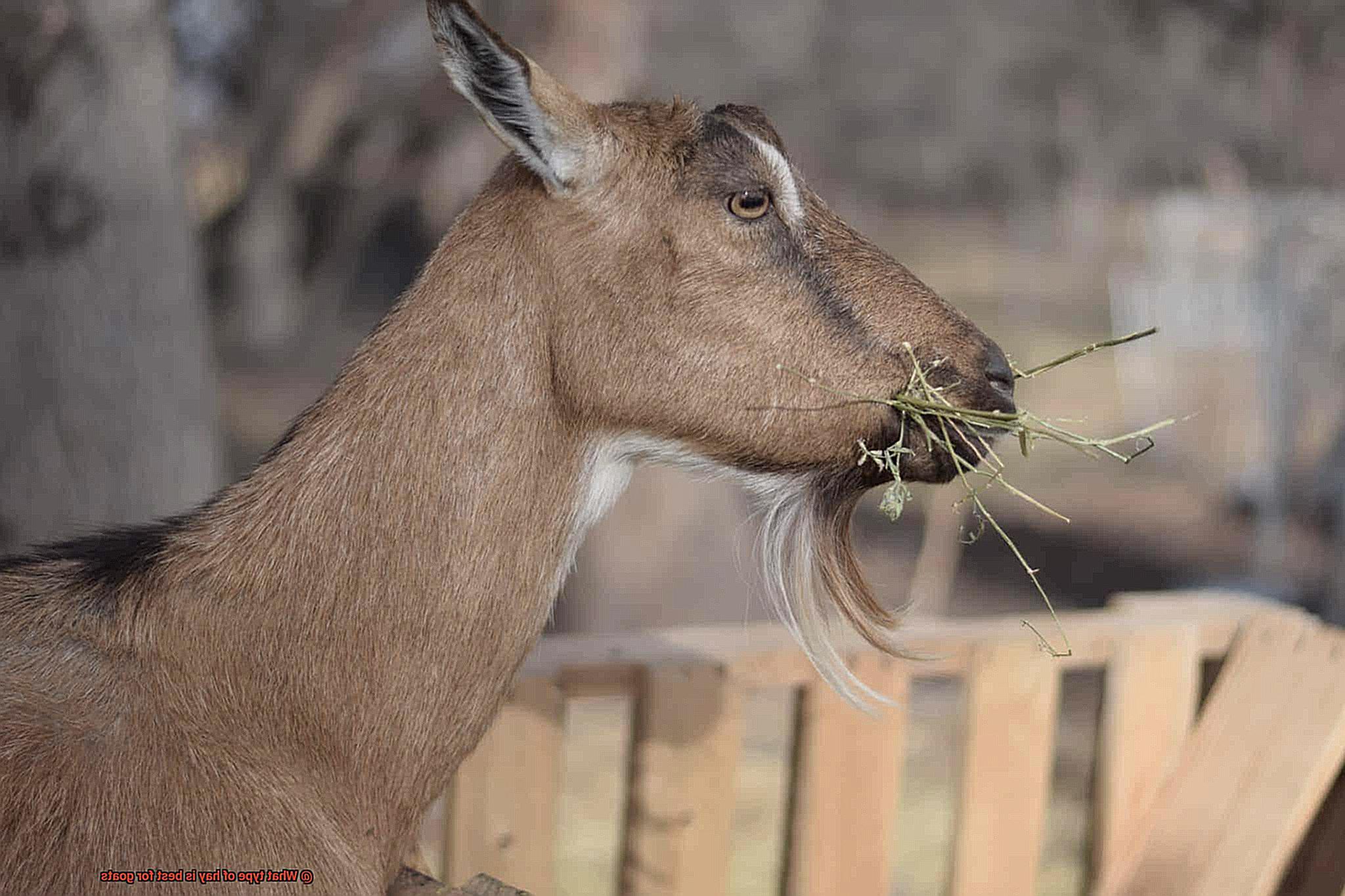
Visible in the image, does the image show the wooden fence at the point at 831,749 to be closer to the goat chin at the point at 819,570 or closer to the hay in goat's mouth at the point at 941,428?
the goat chin at the point at 819,570

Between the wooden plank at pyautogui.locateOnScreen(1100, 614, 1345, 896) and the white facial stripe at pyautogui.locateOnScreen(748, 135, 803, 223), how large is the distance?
1.92 m

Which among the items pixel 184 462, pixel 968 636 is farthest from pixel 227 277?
pixel 968 636

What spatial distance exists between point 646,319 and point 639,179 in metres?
0.25

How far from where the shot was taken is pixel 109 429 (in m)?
4.90

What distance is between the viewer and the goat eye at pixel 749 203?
8.20ft

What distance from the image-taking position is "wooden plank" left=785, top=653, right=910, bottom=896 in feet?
11.7

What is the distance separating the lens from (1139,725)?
12.7 feet

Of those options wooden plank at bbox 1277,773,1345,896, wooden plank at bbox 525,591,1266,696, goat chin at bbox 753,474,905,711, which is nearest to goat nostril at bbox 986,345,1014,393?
goat chin at bbox 753,474,905,711

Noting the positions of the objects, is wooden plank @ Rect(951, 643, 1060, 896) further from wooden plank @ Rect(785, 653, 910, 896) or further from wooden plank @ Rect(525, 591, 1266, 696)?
wooden plank @ Rect(785, 653, 910, 896)

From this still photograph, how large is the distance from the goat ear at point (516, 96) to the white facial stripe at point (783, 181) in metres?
0.33

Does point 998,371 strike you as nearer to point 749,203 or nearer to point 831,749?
point 749,203

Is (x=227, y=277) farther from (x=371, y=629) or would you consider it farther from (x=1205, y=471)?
(x=371, y=629)

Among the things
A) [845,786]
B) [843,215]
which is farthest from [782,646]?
[843,215]

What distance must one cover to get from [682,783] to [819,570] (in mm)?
957
